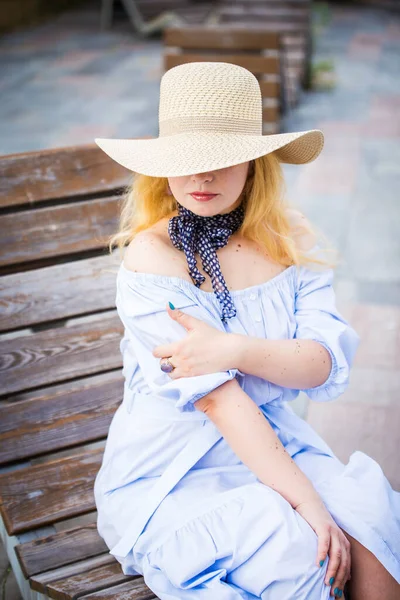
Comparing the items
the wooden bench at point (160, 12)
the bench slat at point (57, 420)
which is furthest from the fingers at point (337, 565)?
the wooden bench at point (160, 12)

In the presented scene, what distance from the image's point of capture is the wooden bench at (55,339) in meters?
2.33

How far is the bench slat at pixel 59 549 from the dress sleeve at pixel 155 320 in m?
0.58

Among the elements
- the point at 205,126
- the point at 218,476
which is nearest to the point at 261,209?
the point at 205,126

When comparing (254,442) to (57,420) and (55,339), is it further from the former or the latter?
(55,339)

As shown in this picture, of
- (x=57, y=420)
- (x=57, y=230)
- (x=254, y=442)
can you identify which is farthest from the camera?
(x=57, y=230)

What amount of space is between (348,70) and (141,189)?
705 centimetres

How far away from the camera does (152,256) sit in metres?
1.89

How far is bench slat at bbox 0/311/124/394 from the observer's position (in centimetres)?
260

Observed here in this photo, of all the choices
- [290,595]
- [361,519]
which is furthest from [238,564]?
[361,519]

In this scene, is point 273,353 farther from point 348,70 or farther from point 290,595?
point 348,70

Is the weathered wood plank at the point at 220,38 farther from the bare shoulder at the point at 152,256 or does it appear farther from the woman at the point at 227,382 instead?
the bare shoulder at the point at 152,256

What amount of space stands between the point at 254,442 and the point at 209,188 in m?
0.62

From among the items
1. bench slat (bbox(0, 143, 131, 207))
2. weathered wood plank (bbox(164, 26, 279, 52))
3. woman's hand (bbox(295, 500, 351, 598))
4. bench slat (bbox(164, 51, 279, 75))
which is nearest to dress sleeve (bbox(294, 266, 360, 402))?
woman's hand (bbox(295, 500, 351, 598))

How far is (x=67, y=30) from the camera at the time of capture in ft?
35.0
